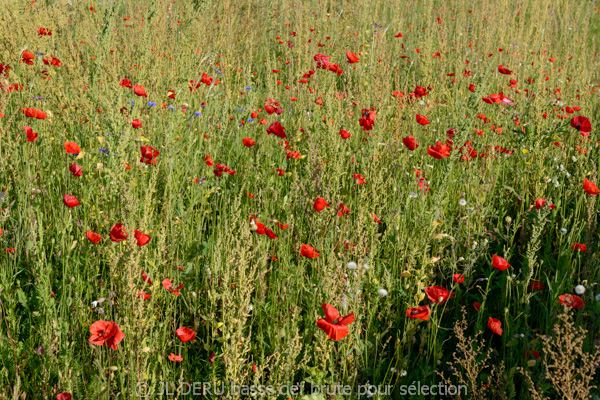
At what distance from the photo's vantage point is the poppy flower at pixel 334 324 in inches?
44.8

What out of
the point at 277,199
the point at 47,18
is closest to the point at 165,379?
the point at 277,199

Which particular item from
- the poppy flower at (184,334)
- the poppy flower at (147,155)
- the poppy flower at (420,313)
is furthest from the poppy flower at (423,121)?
the poppy flower at (184,334)

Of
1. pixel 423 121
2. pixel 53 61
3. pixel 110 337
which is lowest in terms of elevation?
pixel 110 337

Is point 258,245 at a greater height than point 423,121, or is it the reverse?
point 423,121

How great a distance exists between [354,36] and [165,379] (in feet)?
Result: 13.4

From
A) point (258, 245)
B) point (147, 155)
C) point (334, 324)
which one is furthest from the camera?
point (147, 155)

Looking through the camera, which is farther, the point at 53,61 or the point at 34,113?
the point at 53,61

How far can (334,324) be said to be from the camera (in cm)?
117

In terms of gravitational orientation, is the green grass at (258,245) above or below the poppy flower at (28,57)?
below

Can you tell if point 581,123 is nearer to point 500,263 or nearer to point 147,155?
point 500,263

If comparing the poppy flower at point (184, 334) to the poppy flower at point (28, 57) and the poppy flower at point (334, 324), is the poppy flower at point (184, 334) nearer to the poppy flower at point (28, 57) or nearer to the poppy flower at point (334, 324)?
the poppy flower at point (334, 324)

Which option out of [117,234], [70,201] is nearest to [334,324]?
[117,234]

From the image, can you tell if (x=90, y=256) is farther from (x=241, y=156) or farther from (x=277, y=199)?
(x=241, y=156)

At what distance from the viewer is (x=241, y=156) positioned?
278cm
